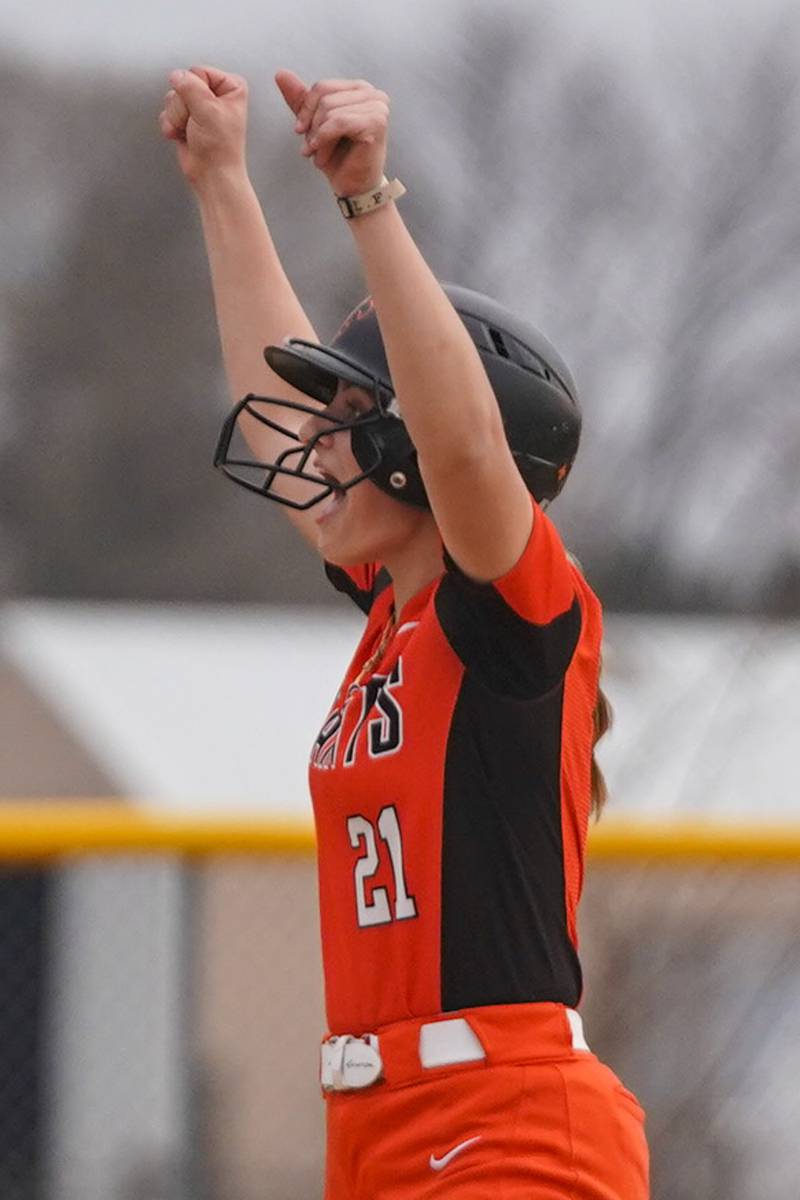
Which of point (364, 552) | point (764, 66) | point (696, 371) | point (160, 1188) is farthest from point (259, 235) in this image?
point (764, 66)

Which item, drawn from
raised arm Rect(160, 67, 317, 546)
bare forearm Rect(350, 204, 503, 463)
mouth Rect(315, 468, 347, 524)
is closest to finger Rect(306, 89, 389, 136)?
bare forearm Rect(350, 204, 503, 463)

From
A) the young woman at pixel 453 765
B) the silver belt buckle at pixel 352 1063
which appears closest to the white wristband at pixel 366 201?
the young woman at pixel 453 765

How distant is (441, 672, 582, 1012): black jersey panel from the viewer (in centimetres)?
246

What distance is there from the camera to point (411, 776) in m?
2.49

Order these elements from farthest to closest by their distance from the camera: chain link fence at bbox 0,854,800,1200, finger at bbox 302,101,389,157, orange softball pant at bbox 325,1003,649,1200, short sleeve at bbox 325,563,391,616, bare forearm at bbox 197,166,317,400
A: chain link fence at bbox 0,854,800,1200 → bare forearm at bbox 197,166,317,400 → short sleeve at bbox 325,563,391,616 → orange softball pant at bbox 325,1003,649,1200 → finger at bbox 302,101,389,157

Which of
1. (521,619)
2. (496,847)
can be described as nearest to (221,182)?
(521,619)

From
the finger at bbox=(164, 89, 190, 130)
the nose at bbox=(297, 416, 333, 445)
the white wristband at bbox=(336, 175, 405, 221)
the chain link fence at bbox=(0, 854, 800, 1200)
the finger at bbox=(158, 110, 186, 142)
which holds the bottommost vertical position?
the chain link fence at bbox=(0, 854, 800, 1200)

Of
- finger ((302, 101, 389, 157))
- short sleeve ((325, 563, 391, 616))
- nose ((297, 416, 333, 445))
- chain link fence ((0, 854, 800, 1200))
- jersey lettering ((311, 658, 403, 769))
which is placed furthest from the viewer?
chain link fence ((0, 854, 800, 1200))

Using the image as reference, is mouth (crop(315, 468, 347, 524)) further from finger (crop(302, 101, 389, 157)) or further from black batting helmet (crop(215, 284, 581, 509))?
finger (crop(302, 101, 389, 157))

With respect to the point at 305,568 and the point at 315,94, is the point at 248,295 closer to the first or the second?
the point at 315,94

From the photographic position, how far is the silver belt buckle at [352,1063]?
2480mm

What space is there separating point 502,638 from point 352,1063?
51cm

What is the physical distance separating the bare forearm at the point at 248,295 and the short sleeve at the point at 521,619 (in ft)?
2.58

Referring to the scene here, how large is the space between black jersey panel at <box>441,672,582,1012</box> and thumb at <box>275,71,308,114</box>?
2.11 feet
